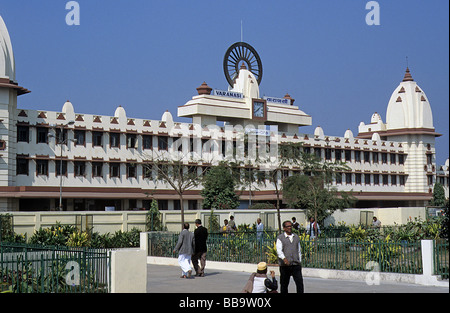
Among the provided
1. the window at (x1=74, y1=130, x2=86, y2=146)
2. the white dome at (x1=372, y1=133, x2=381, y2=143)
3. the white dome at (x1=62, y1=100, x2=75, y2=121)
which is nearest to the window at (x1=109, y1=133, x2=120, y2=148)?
the window at (x1=74, y1=130, x2=86, y2=146)

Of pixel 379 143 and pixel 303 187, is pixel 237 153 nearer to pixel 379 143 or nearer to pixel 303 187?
pixel 303 187

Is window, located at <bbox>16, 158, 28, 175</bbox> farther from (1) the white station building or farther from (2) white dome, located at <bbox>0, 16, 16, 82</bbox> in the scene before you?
(2) white dome, located at <bbox>0, 16, 16, 82</bbox>

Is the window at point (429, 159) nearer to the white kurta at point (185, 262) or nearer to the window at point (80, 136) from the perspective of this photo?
the window at point (80, 136)

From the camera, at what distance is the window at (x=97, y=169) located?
5750cm

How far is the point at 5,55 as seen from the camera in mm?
51156

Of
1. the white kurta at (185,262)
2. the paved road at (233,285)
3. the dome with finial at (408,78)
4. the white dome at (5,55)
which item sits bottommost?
the paved road at (233,285)

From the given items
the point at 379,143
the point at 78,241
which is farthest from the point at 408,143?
the point at 78,241

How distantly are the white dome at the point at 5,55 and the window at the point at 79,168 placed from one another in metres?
8.78

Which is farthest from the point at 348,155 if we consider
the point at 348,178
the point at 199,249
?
the point at 199,249

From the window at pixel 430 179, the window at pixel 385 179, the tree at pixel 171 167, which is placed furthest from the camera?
the window at pixel 430 179

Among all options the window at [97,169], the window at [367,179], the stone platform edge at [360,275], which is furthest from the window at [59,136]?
the window at [367,179]

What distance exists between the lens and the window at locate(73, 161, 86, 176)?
5628cm

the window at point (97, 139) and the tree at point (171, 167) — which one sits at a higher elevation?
the window at point (97, 139)

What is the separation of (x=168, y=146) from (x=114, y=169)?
5.93 m
